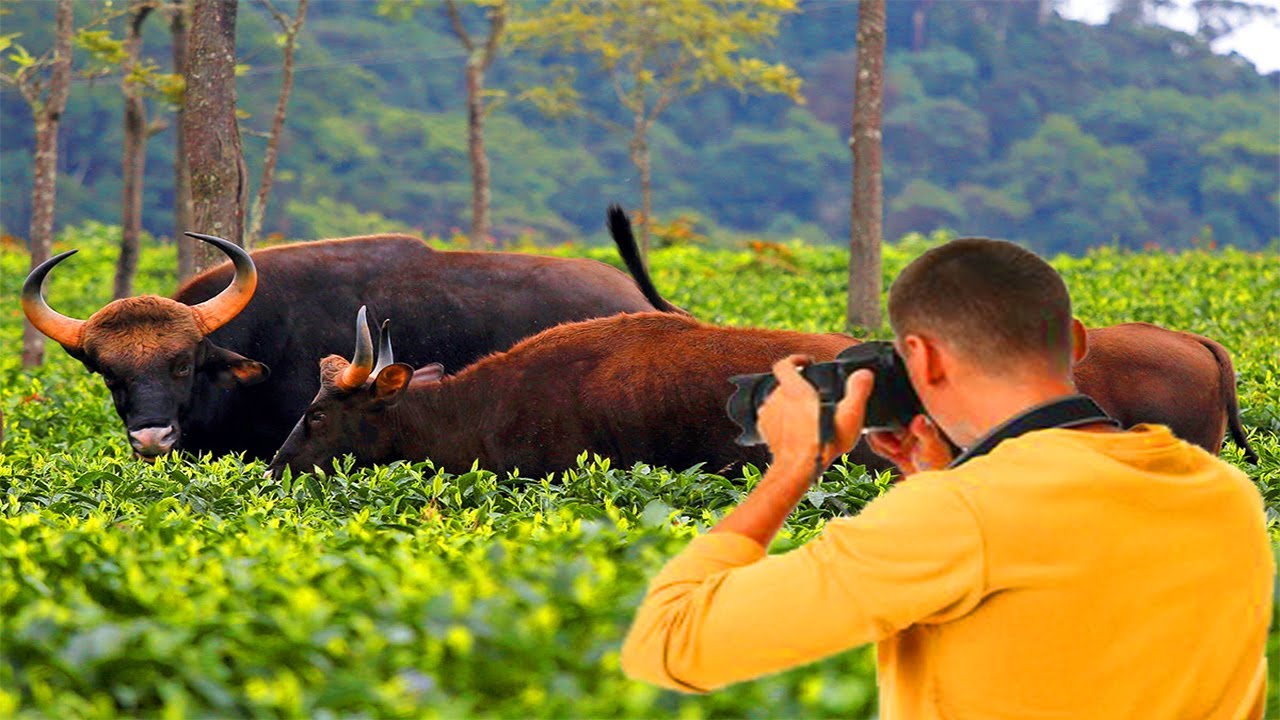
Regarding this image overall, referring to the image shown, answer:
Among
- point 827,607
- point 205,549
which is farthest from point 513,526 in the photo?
point 827,607

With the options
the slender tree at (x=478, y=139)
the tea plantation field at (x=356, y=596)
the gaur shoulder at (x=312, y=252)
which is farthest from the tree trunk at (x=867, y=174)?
the slender tree at (x=478, y=139)

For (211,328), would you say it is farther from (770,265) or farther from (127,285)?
(770,265)

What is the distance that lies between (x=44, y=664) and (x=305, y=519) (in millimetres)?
2418

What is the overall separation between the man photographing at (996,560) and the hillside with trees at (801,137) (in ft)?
171

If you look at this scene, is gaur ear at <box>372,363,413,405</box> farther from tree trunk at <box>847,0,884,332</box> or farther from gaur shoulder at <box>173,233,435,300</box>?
tree trunk at <box>847,0,884,332</box>

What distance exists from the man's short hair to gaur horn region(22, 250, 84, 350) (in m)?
7.02

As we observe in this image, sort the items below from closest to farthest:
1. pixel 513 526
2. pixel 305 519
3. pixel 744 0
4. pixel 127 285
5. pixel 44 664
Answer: pixel 44 664 < pixel 513 526 < pixel 305 519 < pixel 127 285 < pixel 744 0

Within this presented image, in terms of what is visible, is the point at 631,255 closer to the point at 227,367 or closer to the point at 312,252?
the point at 312,252

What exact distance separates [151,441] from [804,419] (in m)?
6.26

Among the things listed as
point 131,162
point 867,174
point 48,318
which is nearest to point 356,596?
point 48,318

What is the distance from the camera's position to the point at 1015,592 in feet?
9.11

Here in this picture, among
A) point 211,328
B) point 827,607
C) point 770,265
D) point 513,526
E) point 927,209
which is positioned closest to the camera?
point 827,607

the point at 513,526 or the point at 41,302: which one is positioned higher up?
the point at 513,526

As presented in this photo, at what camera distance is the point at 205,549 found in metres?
4.29
